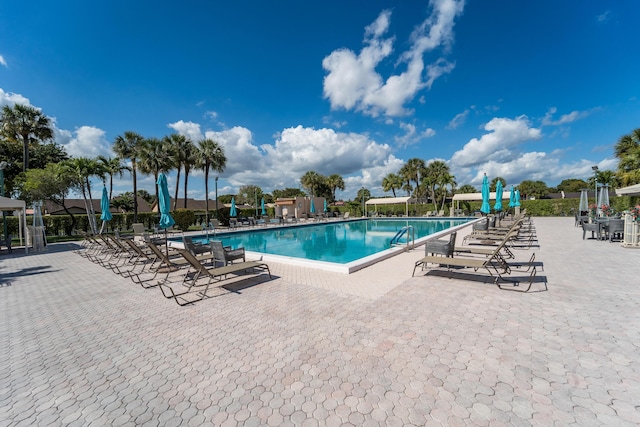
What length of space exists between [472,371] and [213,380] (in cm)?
247

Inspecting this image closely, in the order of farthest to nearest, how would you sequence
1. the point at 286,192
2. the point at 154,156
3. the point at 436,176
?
the point at 286,192 → the point at 436,176 → the point at 154,156

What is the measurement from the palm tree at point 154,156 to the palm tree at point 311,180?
28.2 m

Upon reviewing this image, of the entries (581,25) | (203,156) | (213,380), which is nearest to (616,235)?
(581,25)

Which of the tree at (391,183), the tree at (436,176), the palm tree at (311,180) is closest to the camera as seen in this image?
the tree at (436,176)

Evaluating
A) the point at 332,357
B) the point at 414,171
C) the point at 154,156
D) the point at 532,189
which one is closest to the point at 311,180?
the point at 414,171

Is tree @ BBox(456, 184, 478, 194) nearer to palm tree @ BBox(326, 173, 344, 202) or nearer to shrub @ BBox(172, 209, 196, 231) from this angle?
palm tree @ BBox(326, 173, 344, 202)

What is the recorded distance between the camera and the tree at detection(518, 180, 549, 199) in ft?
214

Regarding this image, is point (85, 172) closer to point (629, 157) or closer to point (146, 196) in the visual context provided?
point (629, 157)

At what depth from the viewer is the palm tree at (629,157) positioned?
15.5 m

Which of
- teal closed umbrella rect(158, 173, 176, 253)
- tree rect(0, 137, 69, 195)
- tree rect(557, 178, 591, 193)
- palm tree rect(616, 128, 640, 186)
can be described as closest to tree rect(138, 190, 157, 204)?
tree rect(0, 137, 69, 195)

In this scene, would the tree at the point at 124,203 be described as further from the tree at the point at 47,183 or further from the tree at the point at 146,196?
the tree at the point at 47,183

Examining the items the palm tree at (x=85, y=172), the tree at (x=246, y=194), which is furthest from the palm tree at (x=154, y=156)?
the tree at (x=246, y=194)

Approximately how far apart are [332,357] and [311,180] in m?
49.1

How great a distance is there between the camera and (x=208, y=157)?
2752cm
